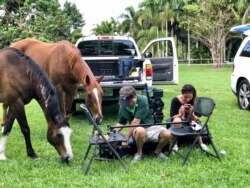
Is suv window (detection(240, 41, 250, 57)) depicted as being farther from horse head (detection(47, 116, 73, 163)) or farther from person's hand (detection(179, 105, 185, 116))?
horse head (detection(47, 116, 73, 163))

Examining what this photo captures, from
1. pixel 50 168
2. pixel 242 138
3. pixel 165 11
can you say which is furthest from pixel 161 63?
pixel 165 11

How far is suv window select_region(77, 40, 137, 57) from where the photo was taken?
34.0 ft

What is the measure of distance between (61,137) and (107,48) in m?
5.42

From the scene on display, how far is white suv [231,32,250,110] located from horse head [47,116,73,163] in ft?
19.4

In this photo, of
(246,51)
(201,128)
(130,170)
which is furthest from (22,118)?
(246,51)

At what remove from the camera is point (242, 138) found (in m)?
6.88

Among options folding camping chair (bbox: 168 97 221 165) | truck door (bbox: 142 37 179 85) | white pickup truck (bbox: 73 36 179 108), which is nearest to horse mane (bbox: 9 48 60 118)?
folding camping chair (bbox: 168 97 221 165)

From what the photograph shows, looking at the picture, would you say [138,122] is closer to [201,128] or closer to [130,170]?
[130,170]

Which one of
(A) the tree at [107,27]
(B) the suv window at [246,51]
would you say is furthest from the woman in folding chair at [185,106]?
(A) the tree at [107,27]

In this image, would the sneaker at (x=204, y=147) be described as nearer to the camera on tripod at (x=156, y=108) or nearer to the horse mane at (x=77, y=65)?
the camera on tripod at (x=156, y=108)

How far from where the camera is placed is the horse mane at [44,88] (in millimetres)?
5406

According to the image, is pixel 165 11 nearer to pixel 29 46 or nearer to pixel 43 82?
pixel 29 46

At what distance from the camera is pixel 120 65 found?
9297 mm

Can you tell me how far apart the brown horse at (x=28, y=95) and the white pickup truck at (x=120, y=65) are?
90.4 inches
